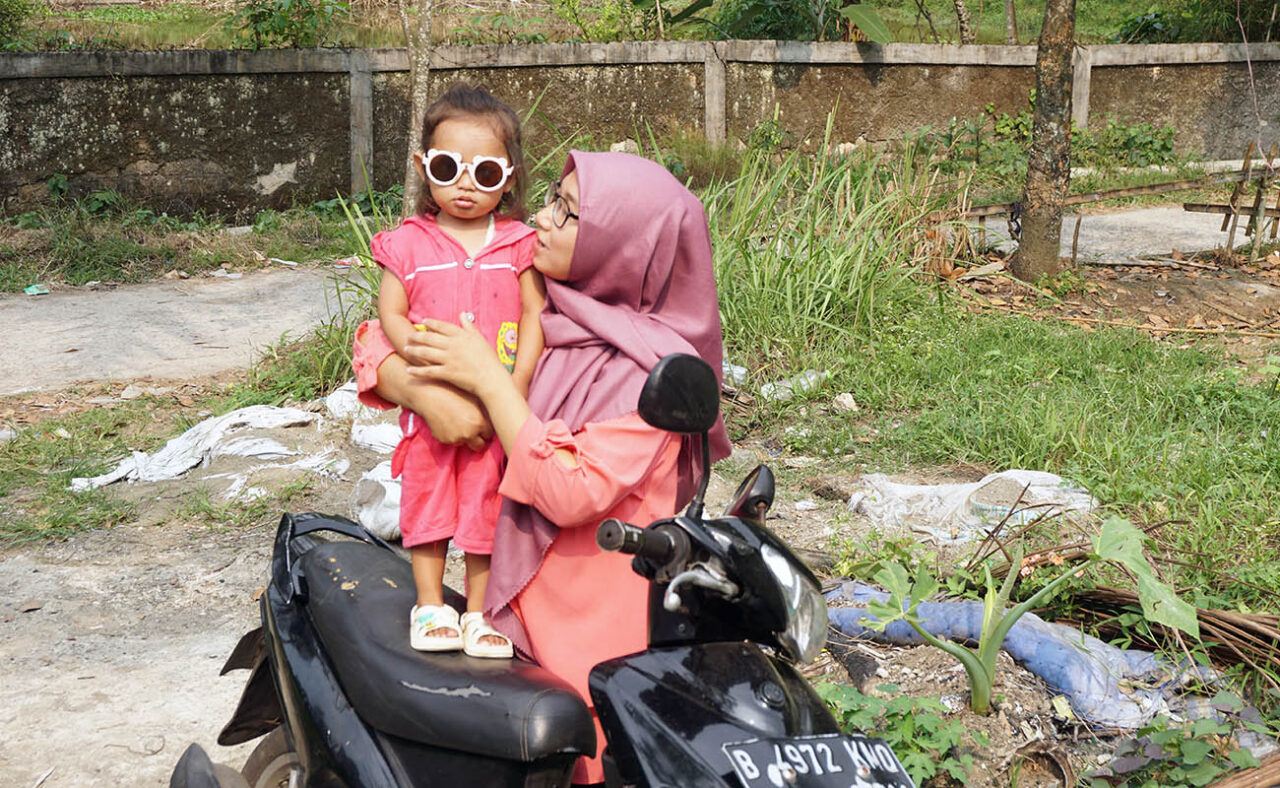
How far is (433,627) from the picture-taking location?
2.07 meters

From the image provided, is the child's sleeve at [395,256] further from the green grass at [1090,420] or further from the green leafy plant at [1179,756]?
the green grass at [1090,420]

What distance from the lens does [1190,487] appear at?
169 inches

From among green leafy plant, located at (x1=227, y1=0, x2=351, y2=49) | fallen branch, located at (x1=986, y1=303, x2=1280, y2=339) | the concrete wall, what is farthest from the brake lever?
green leafy plant, located at (x1=227, y1=0, x2=351, y2=49)

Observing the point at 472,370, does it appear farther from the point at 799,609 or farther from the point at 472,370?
the point at 799,609

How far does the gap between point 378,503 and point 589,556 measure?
2756 millimetres

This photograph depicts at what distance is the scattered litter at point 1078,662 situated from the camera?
3.05 metres

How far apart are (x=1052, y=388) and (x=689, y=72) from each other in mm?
6820

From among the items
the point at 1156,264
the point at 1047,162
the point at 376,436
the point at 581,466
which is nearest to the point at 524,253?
the point at 581,466

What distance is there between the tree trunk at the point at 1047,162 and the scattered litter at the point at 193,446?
14.3ft

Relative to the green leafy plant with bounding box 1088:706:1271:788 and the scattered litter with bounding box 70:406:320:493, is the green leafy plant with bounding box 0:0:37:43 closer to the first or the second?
the scattered litter with bounding box 70:406:320:493

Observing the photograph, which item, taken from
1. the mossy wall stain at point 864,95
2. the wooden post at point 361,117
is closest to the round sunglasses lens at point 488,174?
the wooden post at point 361,117

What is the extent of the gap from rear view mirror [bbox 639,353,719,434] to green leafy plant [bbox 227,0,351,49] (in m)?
9.05

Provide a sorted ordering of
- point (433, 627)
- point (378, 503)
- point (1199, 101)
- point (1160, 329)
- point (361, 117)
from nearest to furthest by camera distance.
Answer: point (433, 627)
point (378, 503)
point (1160, 329)
point (361, 117)
point (1199, 101)

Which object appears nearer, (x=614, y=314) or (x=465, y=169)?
(x=614, y=314)
